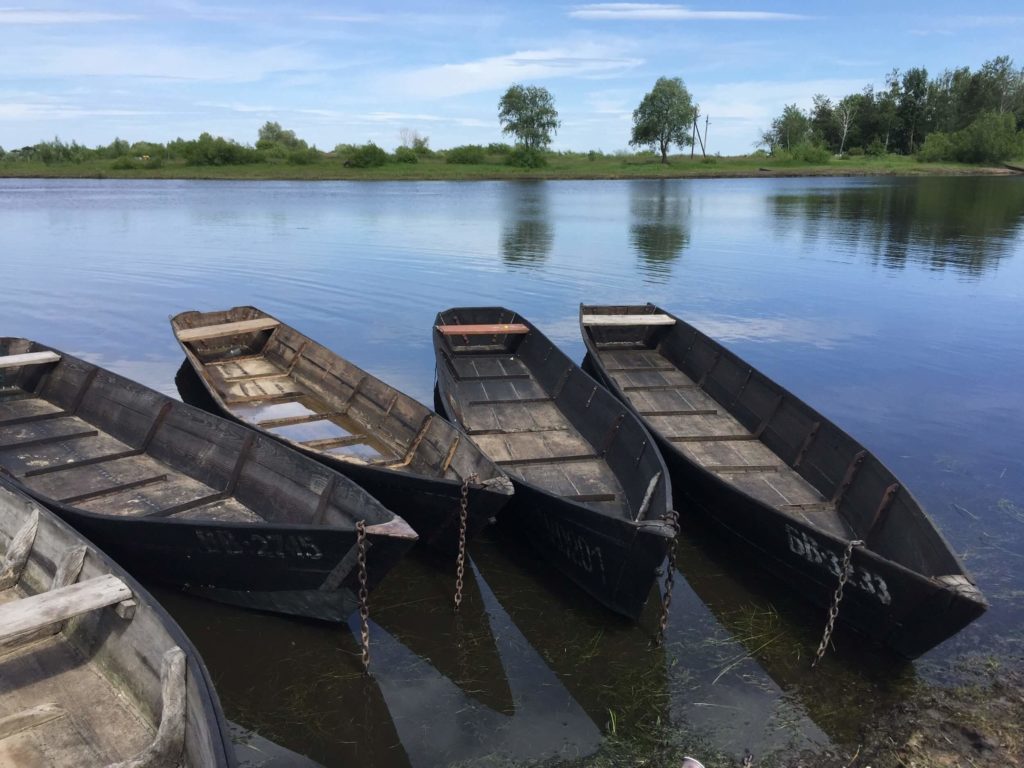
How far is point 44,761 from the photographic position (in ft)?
15.1

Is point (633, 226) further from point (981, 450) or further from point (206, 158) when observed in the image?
point (206, 158)

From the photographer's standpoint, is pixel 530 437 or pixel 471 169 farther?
pixel 471 169

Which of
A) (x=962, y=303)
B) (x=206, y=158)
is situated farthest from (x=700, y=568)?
(x=206, y=158)

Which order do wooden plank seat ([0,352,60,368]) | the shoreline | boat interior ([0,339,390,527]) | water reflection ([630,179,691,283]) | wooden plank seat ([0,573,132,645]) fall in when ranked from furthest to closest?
the shoreline → water reflection ([630,179,691,283]) → wooden plank seat ([0,352,60,368]) → boat interior ([0,339,390,527]) → wooden plank seat ([0,573,132,645])

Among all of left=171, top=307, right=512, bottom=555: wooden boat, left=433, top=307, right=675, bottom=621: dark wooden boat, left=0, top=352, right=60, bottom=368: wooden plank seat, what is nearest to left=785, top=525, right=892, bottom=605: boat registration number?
left=433, top=307, right=675, bottom=621: dark wooden boat

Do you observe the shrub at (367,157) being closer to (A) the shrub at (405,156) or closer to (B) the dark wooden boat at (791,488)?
(A) the shrub at (405,156)

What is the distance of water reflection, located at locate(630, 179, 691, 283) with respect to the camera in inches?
1111

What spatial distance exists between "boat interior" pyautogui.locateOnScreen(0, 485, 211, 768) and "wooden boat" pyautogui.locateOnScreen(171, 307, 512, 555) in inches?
120

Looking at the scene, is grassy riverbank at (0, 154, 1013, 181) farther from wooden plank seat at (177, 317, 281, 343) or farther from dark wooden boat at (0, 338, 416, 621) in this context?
dark wooden boat at (0, 338, 416, 621)

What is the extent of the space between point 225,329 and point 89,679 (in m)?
9.27

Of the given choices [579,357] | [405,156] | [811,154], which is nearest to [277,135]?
[405,156]

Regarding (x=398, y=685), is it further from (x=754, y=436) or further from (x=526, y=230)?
(x=526, y=230)

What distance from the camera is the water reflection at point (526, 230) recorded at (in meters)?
29.3

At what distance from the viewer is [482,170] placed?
287 ft
